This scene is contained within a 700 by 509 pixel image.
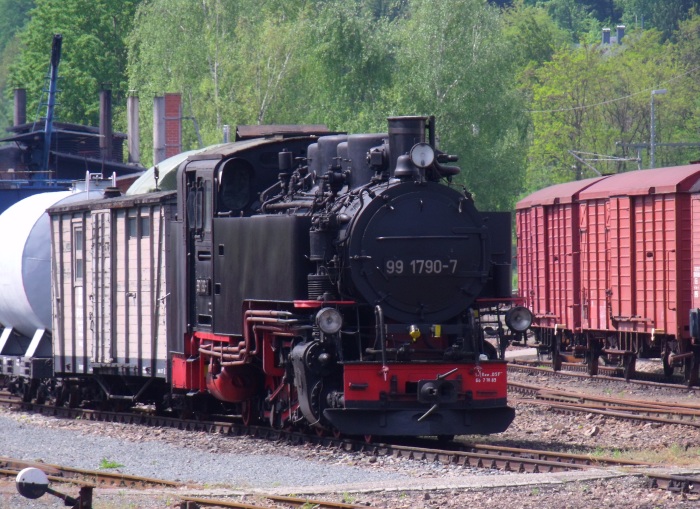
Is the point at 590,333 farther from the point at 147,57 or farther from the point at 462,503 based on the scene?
the point at 147,57

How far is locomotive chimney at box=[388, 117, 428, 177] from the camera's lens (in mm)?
11594

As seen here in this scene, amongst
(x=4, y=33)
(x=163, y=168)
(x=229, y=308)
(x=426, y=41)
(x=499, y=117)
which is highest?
(x=4, y=33)

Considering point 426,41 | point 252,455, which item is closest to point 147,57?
point 426,41

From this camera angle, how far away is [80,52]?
194 feet

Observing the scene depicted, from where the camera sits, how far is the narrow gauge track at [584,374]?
729 inches

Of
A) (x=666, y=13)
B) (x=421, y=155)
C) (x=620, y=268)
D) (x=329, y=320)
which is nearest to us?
(x=329, y=320)

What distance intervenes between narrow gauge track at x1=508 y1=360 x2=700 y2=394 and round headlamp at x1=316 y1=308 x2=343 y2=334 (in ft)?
27.4

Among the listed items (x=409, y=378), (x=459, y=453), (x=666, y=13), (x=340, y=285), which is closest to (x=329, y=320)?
(x=340, y=285)

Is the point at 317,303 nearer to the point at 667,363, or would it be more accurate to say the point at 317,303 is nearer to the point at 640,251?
the point at 640,251

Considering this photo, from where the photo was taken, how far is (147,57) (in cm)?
4784

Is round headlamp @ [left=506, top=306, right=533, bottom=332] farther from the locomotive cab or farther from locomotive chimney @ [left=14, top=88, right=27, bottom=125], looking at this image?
locomotive chimney @ [left=14, top=88, right=27, bottom=125]

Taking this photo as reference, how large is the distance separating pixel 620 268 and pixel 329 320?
9.46 metres

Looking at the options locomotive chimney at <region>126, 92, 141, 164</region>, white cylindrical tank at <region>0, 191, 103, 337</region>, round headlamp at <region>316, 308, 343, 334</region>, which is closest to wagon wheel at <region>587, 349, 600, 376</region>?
white cylindrical tank at <region>0, 191, 103, 337</region>

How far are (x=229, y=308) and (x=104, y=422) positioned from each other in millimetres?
3698
